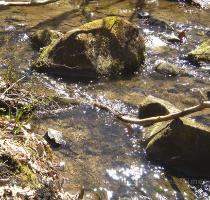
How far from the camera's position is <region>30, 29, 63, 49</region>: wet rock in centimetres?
843

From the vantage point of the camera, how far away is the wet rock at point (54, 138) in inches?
223

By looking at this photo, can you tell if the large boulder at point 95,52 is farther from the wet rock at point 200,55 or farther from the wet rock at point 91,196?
the wet rock at point 91,196

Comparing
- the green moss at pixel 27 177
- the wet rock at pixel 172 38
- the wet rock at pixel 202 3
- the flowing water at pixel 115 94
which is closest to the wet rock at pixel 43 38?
the flowing water at pixel 115 94

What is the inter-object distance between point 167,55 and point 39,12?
3.59m

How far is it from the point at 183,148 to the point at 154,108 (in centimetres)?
86

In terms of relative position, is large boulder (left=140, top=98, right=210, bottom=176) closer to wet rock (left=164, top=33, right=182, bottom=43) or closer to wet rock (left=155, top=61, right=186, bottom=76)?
wet rock (left=155, top=61, right=186, bottom=76)

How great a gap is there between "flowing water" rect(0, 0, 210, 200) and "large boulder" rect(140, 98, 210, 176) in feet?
Result: 0.49

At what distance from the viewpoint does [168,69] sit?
7859mm

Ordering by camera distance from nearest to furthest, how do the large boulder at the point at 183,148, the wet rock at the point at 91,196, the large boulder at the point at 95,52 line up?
the wet rock at the point at 91,196 → the large boulder at the point at 183,148 → the large boulder at the point at 95,52

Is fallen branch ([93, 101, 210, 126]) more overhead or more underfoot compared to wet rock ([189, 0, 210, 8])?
more overhead

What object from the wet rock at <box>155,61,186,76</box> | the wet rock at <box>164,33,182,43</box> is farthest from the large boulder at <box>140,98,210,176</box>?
the wet rock at <box>164,33,182,43</box>

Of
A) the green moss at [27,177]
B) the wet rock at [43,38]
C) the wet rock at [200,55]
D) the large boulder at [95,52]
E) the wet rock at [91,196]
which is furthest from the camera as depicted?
the wet rock at [43,38]

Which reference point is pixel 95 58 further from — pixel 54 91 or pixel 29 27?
pixel 29 27

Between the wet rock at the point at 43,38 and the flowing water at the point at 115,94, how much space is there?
157 mm
